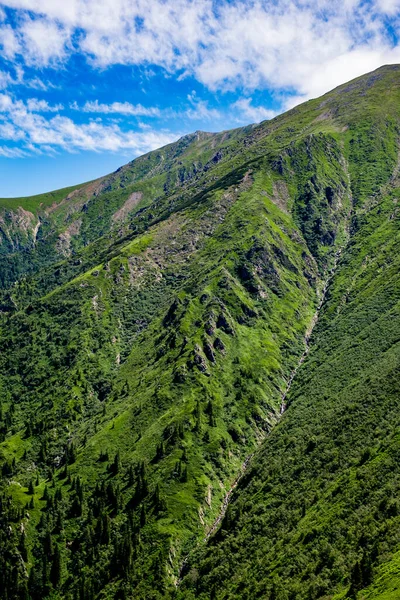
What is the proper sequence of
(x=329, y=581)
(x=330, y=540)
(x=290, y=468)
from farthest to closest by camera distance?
(x=290, y=468)
(x=330, y=540)
(x=329, y=581)

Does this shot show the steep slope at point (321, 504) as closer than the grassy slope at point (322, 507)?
No

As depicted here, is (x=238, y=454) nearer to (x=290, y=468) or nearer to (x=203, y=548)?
(x=290, y=468)

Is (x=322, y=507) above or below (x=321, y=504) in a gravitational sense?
above

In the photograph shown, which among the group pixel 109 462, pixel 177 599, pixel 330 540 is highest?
pixel 109 462

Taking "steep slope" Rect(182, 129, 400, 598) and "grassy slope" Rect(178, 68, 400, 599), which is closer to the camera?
"grassy slope" Rect(178, 68, 400, 599)

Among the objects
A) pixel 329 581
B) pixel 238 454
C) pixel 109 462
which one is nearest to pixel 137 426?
pixel 109 462

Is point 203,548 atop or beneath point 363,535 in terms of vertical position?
beneath

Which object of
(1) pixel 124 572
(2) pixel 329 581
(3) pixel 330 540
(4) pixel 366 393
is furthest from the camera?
(4) pixel 366 393

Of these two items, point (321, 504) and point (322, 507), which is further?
point (321, 504)

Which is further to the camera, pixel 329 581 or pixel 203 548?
pixel 203 548

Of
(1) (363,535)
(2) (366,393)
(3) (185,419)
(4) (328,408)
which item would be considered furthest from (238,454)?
(1) (363,535)
